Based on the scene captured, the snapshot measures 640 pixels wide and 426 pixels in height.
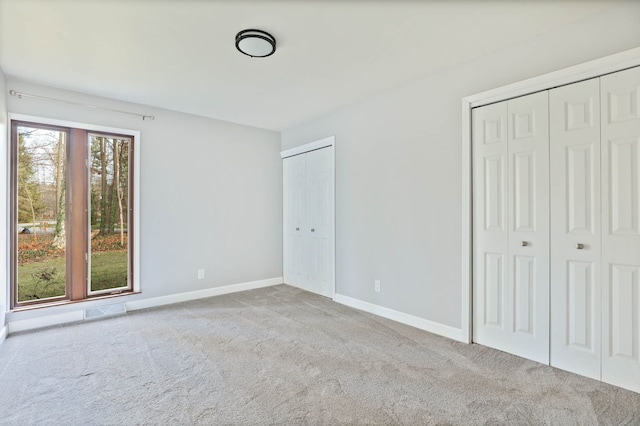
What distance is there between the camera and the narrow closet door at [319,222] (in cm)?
427

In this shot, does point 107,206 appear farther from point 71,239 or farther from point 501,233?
point 501,233

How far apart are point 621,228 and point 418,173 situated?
1.56 meters

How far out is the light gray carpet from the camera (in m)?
1.84

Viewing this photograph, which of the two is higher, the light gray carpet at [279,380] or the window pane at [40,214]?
the window pane at [40,214]

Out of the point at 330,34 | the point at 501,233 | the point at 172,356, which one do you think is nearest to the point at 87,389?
the point at 172,356

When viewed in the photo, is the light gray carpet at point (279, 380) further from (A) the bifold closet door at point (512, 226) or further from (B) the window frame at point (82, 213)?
(B) the window frame at point (82, 213)

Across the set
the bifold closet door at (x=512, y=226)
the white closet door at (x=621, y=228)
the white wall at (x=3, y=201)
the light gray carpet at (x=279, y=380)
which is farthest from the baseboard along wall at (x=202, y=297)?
the white closet door at (x=621, y=228)

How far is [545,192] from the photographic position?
2412 millimetres

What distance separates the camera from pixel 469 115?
2812 mm

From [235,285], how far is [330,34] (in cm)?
355

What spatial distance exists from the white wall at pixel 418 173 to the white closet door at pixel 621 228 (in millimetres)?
374

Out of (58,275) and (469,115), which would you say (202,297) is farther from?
(469,115)

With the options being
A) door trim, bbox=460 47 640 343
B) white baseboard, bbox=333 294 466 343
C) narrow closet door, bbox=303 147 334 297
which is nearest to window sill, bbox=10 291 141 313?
narrow closet door, bbox=303 147 334 297

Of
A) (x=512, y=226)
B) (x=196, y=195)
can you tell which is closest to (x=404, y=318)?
(x=512, y=226)
